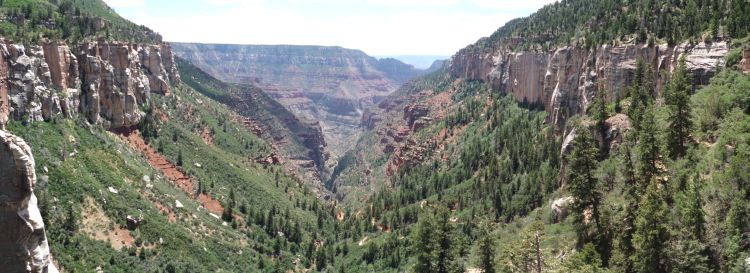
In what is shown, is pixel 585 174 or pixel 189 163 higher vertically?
pixel 585 174

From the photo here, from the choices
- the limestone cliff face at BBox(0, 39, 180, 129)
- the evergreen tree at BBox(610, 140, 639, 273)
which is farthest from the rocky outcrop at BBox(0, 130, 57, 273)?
the limestone cliff face at BBox(0, 39, 180, 129)

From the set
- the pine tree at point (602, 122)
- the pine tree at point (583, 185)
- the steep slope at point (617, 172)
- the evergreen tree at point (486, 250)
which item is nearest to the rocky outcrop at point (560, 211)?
the steep slope at point (617, 172)

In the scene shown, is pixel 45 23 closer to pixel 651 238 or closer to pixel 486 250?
pixel 486 250

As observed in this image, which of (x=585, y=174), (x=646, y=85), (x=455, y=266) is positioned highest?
(x=646, y=85)

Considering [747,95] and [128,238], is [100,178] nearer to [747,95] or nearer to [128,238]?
[128,238]

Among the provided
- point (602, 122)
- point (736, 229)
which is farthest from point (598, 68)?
point (736, 229)

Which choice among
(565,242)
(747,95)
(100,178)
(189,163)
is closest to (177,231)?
(100,178)

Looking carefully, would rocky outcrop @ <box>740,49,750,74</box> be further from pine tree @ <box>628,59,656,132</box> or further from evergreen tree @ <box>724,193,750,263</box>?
evergreen tree @ <box>724,193,750,263</box>
